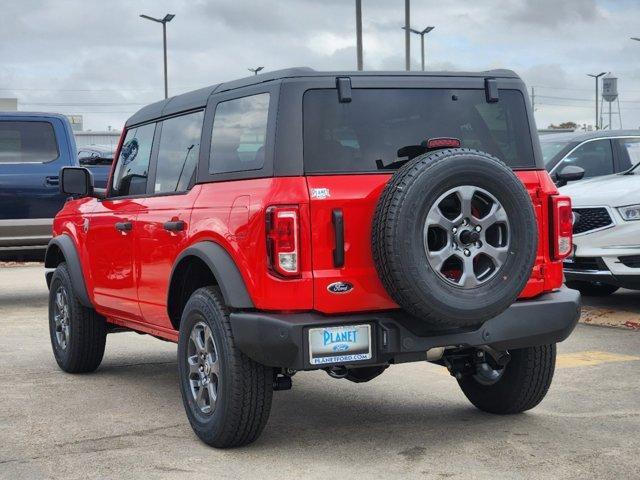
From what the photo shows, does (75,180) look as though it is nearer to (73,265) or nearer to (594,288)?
(73,265)

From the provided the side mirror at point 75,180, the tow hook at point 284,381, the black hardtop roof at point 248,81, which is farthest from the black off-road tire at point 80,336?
the tow hook at point 284,381

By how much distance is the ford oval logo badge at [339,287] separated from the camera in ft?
16.9

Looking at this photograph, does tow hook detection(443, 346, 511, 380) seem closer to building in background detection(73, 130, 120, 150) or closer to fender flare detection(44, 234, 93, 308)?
fender flare detection(44, 234, 93, 308)

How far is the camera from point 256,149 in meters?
5.44

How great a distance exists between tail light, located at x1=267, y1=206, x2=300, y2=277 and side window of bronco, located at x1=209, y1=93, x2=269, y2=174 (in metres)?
0.34

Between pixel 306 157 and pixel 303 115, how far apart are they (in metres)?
0.22

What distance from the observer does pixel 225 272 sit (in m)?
5.36

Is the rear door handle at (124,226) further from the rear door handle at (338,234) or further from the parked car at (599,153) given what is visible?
the parked car at (599,153)

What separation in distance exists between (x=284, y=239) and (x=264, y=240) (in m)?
0.10

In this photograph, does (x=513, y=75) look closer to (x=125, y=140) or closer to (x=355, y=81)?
(x=355, y=81)

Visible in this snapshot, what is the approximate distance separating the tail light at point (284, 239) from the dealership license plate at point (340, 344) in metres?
0.31

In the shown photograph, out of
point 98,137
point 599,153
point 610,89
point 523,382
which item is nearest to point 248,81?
point 523,382

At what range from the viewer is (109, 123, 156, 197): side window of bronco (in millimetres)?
6957

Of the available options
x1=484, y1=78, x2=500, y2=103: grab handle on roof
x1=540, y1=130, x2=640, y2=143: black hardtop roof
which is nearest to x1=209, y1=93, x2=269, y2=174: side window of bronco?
x1=484, y1=78, x2=500, y2=103: grab handle on roof
